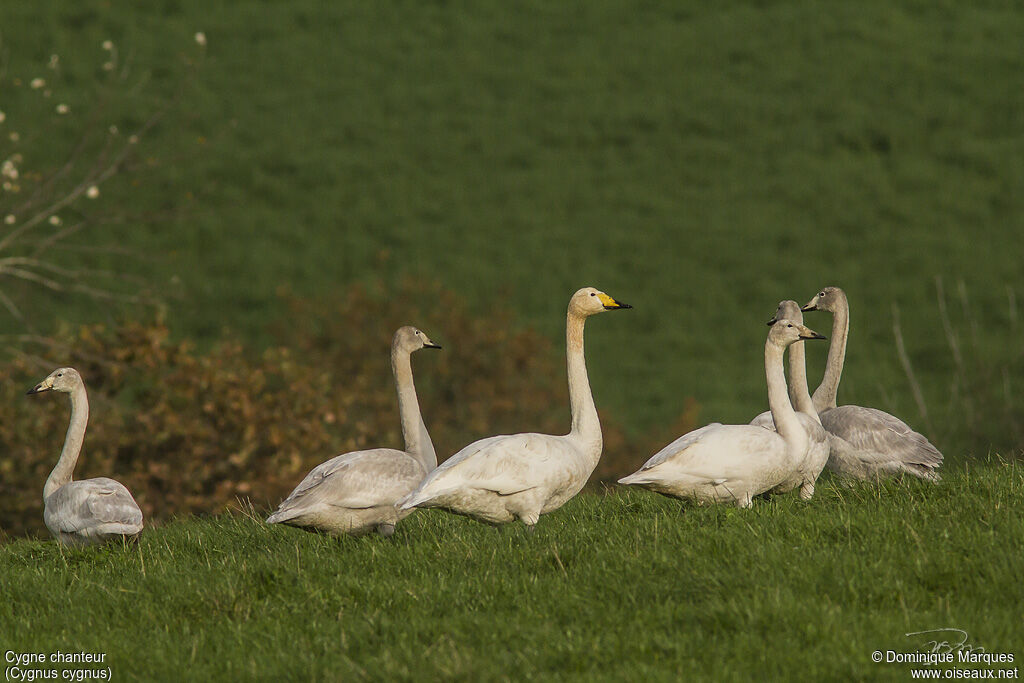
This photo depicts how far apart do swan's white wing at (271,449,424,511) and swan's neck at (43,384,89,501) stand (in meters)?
2.53

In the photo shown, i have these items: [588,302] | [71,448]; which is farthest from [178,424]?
[588,302]

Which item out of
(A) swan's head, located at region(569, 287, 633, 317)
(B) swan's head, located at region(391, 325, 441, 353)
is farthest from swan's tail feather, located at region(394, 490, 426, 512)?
(B) swan's head, located at region(391, 325, 441, 353)

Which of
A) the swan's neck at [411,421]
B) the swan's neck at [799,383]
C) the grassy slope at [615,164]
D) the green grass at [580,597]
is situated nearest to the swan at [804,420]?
the swan's neck at [799,383]

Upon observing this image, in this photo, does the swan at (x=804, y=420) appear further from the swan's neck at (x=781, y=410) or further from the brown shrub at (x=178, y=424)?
the brown shrub at (x=178, y=424)

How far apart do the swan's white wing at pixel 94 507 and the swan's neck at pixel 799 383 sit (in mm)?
5721

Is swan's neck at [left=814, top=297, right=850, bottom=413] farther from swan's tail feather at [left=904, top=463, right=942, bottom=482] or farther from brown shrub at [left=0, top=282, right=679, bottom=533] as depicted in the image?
brown shrub at [left=0, top=282, right=679, bottom=533]

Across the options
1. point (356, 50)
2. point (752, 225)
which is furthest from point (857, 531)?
point (356, 50)

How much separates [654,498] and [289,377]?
8.29m

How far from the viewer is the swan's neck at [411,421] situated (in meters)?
9.34

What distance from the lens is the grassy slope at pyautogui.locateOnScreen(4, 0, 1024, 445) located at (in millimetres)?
22906

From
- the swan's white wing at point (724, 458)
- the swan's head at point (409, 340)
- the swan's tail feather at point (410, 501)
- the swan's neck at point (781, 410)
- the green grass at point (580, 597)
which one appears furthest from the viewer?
the swan's head at point (409, 340)

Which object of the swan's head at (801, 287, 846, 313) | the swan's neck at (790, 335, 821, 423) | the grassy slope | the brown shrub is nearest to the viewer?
Answer: the swan's neck at (790, 335, 821, 423)

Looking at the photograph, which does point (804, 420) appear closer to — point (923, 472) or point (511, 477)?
point (923, 472)

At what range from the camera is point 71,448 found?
9836 mm
